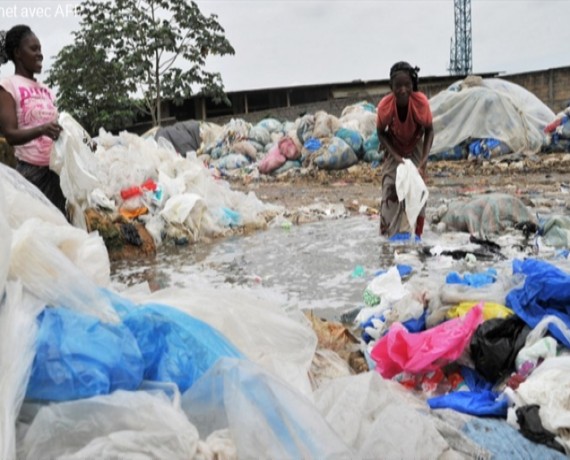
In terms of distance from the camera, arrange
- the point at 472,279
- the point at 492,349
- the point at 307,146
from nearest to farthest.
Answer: the point at 492,349, the point at 472,279, the point at 307,146

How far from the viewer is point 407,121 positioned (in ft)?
17.1

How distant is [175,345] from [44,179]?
6.39ft

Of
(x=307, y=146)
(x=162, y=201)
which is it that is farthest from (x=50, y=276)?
(x=307, y=146)

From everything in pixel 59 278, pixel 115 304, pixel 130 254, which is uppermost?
pixel 59 278

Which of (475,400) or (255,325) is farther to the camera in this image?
(255,325)

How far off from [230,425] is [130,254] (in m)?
3.98

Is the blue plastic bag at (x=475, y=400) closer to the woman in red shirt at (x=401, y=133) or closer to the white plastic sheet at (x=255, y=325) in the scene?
the white plastic sheet at (x=255, y=325)

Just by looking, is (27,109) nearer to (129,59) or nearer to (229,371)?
(229,371)

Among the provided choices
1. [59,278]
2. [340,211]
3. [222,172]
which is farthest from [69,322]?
[222,172]

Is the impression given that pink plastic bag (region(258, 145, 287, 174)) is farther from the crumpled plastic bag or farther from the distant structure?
the distant structure

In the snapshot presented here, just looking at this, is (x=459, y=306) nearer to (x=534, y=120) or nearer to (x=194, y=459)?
(x=194, y=459)

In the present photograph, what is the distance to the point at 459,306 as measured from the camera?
258 cm

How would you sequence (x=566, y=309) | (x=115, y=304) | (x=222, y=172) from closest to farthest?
(x=115, y=304), (x=566, y=309), (x=222, y=172)

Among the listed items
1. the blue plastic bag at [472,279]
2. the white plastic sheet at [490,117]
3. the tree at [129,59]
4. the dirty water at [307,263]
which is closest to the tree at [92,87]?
the tree at [129,59]
